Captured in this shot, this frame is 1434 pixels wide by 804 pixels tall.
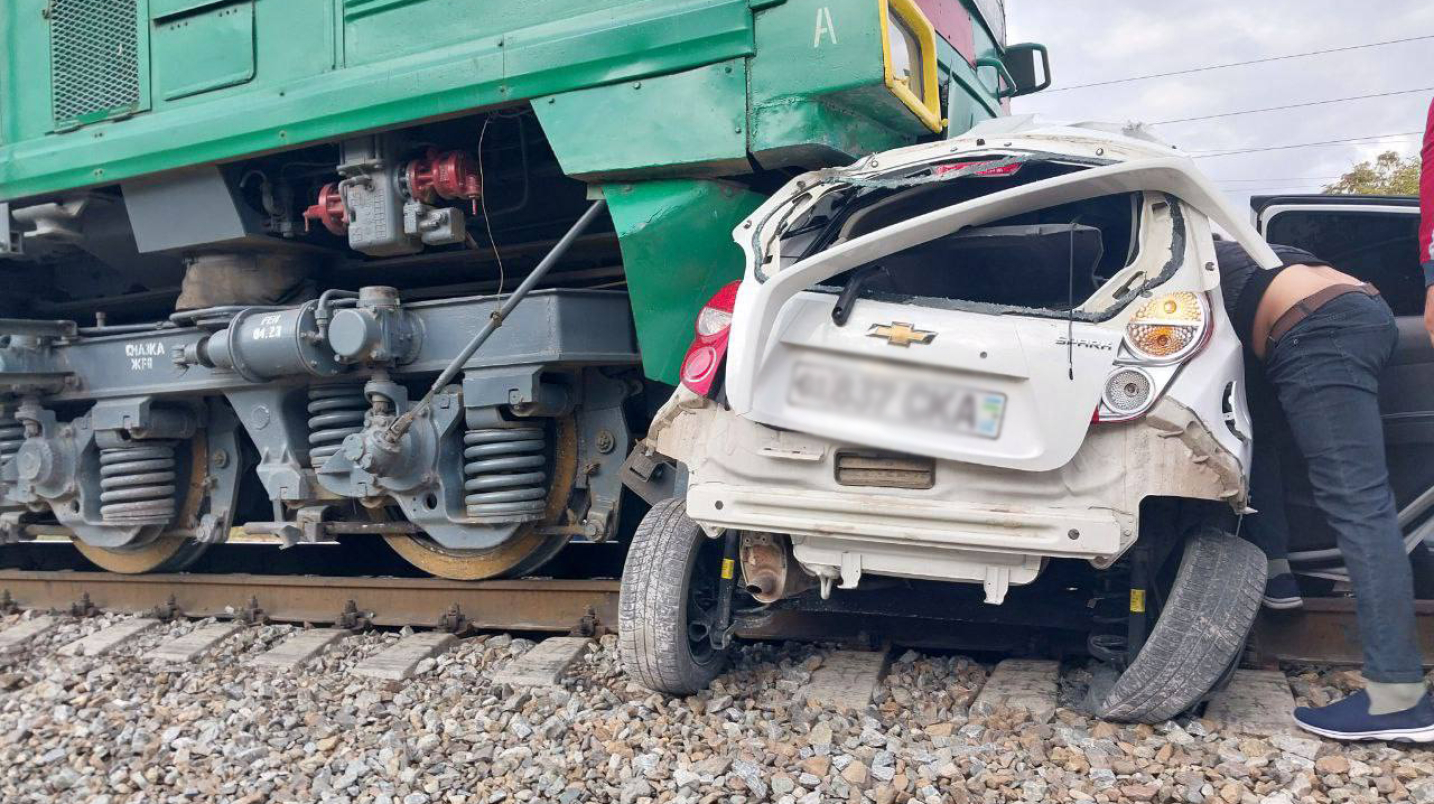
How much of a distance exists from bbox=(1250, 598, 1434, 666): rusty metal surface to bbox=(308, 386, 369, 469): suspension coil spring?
3376mm

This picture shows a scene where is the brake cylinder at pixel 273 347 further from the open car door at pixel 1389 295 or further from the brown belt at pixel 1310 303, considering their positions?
the open car door at pixel 1389 295

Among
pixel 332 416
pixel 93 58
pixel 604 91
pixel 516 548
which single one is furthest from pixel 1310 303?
pixel 93 58

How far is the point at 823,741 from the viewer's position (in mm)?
2680

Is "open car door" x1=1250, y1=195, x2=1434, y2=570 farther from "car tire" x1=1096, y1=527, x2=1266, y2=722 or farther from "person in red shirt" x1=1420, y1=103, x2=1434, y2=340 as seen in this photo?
"car tire" x1=1096, y1=527, x2=1266, y2=722

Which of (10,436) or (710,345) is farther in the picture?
(10,436)

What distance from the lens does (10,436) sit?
4922 mm

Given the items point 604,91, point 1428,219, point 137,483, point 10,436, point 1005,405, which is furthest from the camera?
point 10,436

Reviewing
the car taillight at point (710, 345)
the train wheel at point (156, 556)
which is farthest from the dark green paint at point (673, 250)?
the train wheel at point (156, 556)

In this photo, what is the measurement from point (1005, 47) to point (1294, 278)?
2.97 m

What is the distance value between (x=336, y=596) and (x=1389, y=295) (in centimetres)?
436

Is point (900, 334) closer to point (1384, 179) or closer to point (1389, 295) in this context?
point (1389, 295)

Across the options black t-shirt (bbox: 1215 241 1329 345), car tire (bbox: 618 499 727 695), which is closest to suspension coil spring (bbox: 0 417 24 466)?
car tire (bbox: 618 499 727 695)

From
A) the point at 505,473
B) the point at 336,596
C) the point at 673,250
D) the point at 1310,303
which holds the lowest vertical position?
the point at 336,596

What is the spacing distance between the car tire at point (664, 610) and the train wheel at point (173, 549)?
2767mm
